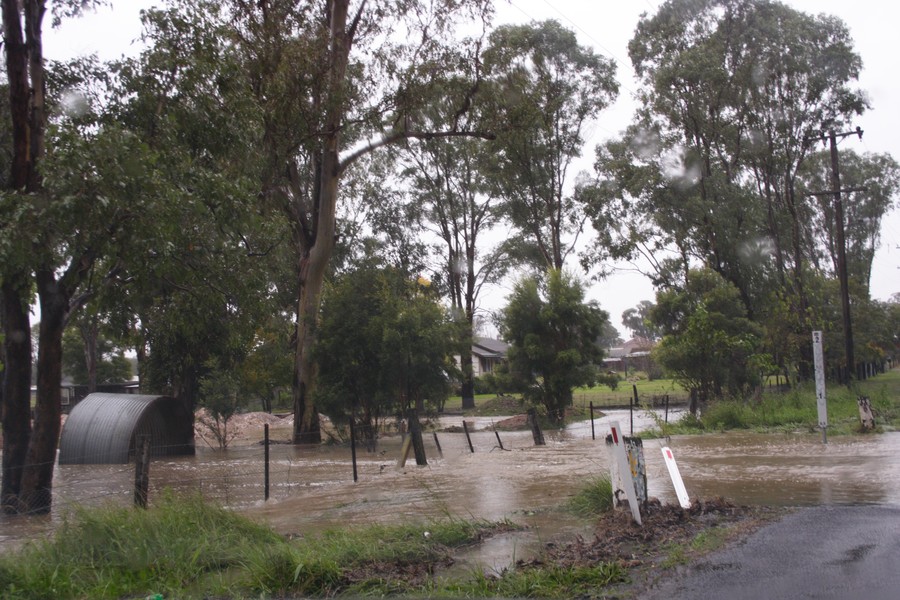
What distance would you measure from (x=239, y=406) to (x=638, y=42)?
26.1m

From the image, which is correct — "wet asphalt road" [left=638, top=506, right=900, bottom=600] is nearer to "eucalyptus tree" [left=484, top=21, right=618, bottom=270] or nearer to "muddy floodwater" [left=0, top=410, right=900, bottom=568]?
"muddy floodwater" [left=0, top=410, right=900, bottom=568]

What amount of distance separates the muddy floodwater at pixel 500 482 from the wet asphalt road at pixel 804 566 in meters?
1.61

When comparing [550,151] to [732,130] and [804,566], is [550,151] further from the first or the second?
[804,566]

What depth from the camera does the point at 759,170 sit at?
42750 millimetres

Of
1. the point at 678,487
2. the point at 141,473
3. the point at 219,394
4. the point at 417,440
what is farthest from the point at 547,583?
the point at 219,394

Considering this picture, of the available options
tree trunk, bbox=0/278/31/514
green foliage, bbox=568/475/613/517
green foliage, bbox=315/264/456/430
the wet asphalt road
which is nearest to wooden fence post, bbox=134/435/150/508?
tree trunk, bbox=0/278/31/514

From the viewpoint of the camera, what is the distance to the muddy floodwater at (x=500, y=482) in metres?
10.1

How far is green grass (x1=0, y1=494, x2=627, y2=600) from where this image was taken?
6512 millimetres

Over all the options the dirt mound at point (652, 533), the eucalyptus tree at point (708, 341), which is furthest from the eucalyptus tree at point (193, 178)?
the eucalyptus tree at point (708, 341)

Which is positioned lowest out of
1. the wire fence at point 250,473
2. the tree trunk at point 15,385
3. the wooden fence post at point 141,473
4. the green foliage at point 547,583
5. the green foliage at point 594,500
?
the wire fence at point 250,473

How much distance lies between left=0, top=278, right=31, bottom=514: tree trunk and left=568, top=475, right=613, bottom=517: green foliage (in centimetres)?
876

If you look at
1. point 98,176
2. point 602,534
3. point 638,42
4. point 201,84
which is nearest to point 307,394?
point 201,84

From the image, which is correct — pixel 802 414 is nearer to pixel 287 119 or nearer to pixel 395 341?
pixel 395 341

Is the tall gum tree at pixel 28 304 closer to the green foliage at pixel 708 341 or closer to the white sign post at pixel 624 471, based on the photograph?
the white sign post at pixel 624 471
